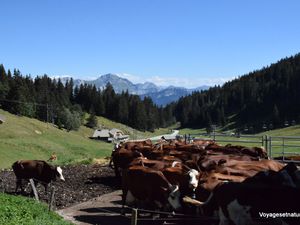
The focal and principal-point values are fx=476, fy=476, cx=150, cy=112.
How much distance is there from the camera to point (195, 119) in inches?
7628

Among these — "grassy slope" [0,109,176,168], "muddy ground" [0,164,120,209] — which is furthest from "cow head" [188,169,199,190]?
"grassy slope" [0,109,176,168]

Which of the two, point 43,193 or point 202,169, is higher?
point 202,169

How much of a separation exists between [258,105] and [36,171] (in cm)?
17289

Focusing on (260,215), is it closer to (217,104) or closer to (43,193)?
(43,193)

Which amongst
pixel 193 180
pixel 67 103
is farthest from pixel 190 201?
pixel 67 103

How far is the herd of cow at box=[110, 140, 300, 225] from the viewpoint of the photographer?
11.0m

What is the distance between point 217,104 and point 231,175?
603 ft

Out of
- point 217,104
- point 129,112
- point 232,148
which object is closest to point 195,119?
point 217,104

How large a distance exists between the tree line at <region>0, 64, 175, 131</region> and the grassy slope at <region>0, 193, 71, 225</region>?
3907 inches

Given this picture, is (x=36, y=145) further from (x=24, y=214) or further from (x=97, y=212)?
(x=24, y=214)

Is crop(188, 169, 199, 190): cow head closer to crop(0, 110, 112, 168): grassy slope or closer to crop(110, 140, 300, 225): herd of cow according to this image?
crop(110, 140, 300, 225): herd of cow

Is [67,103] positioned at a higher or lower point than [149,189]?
higher

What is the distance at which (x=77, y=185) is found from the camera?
834 inches

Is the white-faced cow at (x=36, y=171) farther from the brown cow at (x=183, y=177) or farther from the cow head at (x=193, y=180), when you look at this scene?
the cow head at (x=193, y=180)
